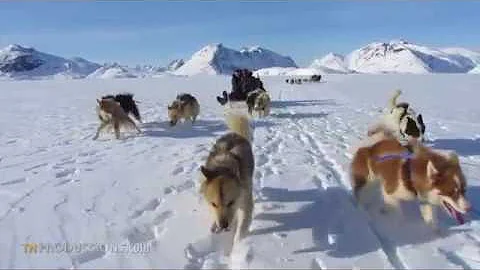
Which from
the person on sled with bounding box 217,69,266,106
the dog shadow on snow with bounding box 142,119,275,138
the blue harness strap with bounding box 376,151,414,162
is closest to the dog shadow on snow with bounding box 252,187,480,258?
the blue harness strap with bounding box 376,151,414,162

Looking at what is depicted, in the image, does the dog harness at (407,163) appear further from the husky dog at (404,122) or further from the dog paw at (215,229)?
the husky dog at (404,122)

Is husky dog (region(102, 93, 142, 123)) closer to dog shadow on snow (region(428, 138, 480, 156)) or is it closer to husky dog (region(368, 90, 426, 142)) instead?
husky dog (region(368, 90, 426, 142))

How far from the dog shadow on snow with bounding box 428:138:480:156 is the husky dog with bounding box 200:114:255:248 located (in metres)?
5.66

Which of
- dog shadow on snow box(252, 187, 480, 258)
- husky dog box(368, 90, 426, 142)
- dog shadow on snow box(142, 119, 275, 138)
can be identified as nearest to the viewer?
dog shadow on snow box(252, 187, 480, 258)

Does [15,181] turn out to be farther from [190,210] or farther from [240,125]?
[240,125]

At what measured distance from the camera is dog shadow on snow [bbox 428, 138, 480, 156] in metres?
9.99

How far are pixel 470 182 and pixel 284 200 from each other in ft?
8.82

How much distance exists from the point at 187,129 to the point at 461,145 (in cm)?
638

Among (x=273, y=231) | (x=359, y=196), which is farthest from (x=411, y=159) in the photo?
(x=273, y=231)

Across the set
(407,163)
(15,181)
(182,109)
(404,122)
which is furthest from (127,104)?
(407,163)

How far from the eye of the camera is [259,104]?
17.2 m

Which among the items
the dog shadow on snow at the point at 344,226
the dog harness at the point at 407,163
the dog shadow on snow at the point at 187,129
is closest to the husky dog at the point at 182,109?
the dog shadow on snow at the point at 187,129

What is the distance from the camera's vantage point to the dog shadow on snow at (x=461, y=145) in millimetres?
9988

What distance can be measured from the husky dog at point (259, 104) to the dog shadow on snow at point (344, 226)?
10.7 m
